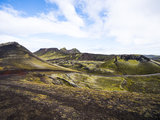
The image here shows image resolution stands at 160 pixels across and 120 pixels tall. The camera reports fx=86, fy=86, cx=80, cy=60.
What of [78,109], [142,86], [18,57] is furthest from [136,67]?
[78,109]

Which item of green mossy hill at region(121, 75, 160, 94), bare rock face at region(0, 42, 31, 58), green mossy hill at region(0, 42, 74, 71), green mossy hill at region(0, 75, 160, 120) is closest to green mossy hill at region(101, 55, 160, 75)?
green mossy hill at region(121, 75, 160, 94)

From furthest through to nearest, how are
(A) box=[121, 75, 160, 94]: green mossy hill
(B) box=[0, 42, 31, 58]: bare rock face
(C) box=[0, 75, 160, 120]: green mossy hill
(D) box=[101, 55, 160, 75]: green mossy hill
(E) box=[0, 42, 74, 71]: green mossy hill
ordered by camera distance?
(D) box=[101, 55, 160, 75]: green mossy hill < (A) box=[121, 75, 160, 94]: green mossy hill < (B) box=[0, 42, 31, 58]: bare rock face < (E) box=[0, 42, 74, 71]: green mossy hill < (C) box=[0, 75, 160, 120]: green mossy hill

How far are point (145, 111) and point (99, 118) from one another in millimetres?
4867

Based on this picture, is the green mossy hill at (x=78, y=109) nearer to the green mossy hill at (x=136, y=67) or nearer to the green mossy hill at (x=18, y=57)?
the green mossy hill at (x=18, y=57)

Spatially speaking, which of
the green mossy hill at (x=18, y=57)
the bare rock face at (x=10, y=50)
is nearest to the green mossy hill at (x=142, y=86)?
the green mossy hill at (x=18, y=57)

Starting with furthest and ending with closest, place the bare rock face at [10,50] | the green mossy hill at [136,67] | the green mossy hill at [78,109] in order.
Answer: the green mossy hill at [136,67] → the bare rock face at [10,50] → the green mossy hill at [78,109]

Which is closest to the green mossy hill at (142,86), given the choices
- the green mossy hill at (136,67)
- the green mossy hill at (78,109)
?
the green mossy hill at (136,67)

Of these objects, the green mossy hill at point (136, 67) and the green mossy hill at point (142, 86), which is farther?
the green mossy hill at point (136, 67)

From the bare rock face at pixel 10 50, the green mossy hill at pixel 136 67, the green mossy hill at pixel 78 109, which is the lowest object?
the green mossy hill at pixel 136 67

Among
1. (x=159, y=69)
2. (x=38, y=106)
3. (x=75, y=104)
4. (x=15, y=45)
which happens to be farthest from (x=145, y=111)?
(x=159, y=69)

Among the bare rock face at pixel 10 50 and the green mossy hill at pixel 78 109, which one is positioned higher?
the bare rock face at pixel 10 50

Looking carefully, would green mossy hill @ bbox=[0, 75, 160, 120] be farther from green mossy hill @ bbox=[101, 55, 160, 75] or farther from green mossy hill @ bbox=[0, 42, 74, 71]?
green mossy hill @ bbox=[101, 55, 160, 75]

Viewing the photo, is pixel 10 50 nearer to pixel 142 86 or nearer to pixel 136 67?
pixel 142 86

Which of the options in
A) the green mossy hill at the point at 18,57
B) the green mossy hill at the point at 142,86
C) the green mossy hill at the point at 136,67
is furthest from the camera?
the green mossy hill at the point at 136,67
